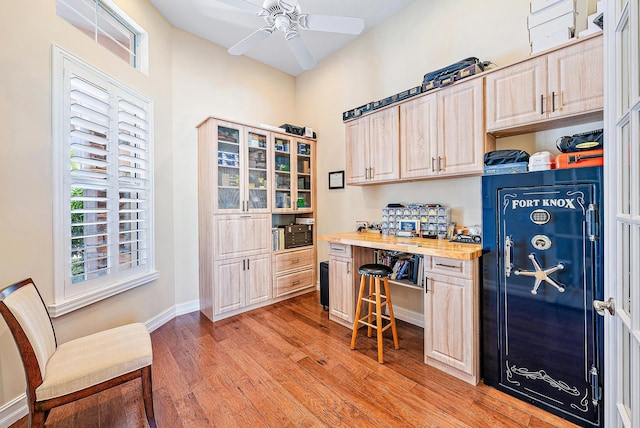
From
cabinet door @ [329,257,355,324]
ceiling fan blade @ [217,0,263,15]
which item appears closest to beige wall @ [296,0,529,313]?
cabinet door @ [329,257,355,324]

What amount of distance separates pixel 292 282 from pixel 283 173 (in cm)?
159

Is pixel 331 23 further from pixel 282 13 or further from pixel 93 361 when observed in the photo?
pixel 93 361

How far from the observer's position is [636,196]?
0.79 metres

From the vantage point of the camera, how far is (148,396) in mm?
1548

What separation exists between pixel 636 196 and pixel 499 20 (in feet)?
7.75

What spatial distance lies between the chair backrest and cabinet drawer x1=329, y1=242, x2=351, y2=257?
2276 mm

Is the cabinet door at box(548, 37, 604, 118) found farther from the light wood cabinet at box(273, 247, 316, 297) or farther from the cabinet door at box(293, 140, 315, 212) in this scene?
the light wood cabinet at box(273, 247, 316, 297)

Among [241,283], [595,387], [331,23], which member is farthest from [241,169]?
[595,387]

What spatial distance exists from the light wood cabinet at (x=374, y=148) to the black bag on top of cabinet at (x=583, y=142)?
51.2 inches

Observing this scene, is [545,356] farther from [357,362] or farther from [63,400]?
[63,400]

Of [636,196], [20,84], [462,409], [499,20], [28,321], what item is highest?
[499,20]

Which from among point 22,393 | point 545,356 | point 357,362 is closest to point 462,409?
point 545,356

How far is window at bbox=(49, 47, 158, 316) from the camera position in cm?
194

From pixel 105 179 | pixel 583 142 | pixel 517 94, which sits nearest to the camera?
pixel 583 142
